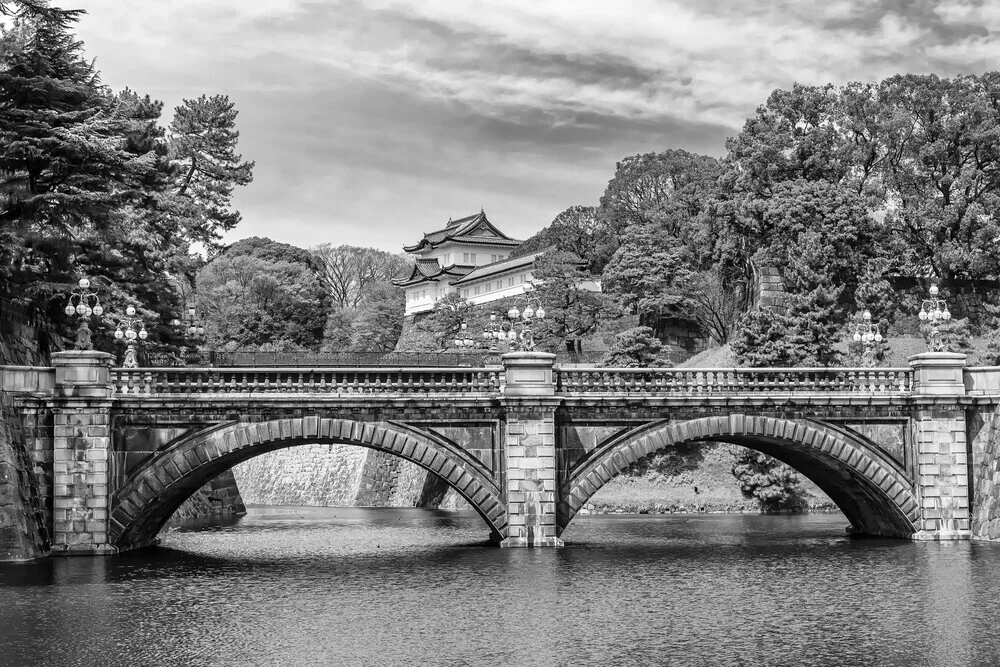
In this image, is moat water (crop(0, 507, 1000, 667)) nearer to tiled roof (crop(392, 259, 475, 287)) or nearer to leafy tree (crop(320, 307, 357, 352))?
leafy tree (crop(320, 307, 357, 352))

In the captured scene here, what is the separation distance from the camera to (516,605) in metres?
32.6

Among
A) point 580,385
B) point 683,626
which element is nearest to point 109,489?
point 580,385

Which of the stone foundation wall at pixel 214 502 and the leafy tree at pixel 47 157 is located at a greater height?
the leafy tree at pixel 47 157

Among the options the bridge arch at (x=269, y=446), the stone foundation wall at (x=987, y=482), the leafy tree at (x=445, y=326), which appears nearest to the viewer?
the bridge arch at (x=269, y=446)

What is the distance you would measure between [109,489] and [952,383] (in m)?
29.4

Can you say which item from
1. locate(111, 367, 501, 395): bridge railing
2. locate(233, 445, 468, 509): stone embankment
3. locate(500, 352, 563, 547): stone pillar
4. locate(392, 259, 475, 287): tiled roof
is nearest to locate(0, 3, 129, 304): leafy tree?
locate(111, 367, 501, 395): bridge railing

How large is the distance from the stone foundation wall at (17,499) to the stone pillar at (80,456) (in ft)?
2.39

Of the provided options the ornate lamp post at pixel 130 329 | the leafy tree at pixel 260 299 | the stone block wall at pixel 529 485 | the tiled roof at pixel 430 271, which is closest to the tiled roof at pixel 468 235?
the tiled roof at pixel 430 271

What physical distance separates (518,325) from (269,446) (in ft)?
164

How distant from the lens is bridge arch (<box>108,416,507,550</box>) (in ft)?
137

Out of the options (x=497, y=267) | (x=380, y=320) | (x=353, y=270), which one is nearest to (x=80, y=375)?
(x=497, y=267)

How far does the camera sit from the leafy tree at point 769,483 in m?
66.2

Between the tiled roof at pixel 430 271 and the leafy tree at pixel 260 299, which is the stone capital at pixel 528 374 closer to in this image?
the leafy tree at pixel 260 299

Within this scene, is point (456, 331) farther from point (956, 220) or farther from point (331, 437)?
point (331, 437)
